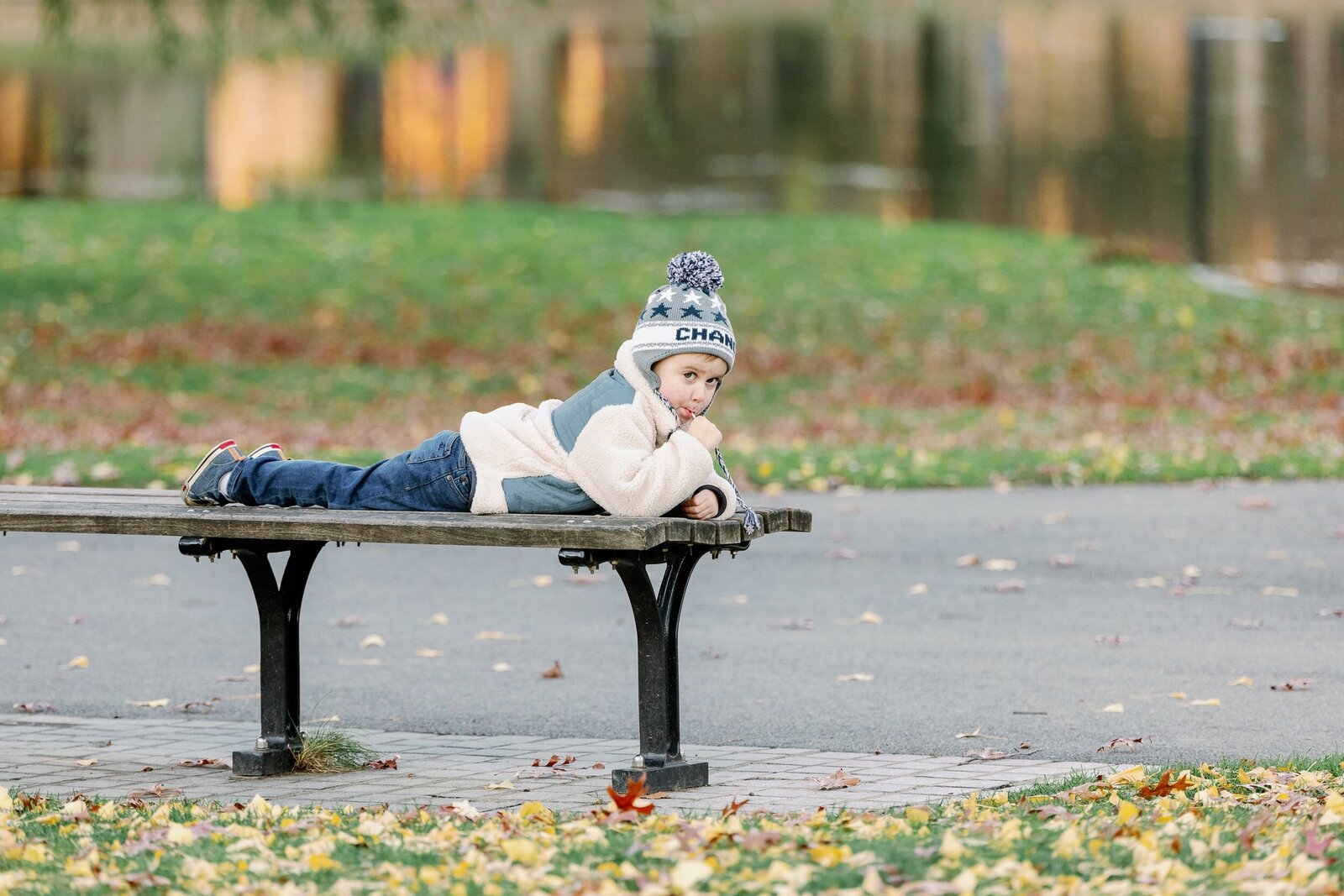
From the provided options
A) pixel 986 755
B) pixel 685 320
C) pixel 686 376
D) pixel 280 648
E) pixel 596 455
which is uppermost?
pixel 685 320

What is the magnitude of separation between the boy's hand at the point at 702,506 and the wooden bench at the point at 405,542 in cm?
5

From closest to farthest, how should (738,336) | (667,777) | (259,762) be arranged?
(667,777) → (259,762) → (738,336)

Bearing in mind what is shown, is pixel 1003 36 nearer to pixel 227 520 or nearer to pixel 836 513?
pixel 836 513

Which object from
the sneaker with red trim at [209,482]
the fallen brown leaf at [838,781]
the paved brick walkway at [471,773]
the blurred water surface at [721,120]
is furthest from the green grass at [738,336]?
the fallen brown leaf at [838,781]

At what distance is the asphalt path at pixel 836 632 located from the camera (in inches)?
257

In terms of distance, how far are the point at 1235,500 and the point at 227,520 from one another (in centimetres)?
700

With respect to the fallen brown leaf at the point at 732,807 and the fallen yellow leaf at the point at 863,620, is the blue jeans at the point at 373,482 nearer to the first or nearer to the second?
the fallen brown leaf at the point at 732,807

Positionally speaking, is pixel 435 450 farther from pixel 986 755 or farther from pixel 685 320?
pixel 986 755

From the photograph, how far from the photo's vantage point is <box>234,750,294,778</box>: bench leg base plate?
5770 mm

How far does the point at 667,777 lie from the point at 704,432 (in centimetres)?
92

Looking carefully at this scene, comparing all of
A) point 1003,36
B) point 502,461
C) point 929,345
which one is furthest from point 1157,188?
point 1003,36

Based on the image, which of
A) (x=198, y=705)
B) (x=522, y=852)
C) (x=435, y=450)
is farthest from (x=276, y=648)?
(x=522, y=852)

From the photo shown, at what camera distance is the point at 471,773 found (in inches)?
226

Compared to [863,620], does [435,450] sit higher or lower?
higher
